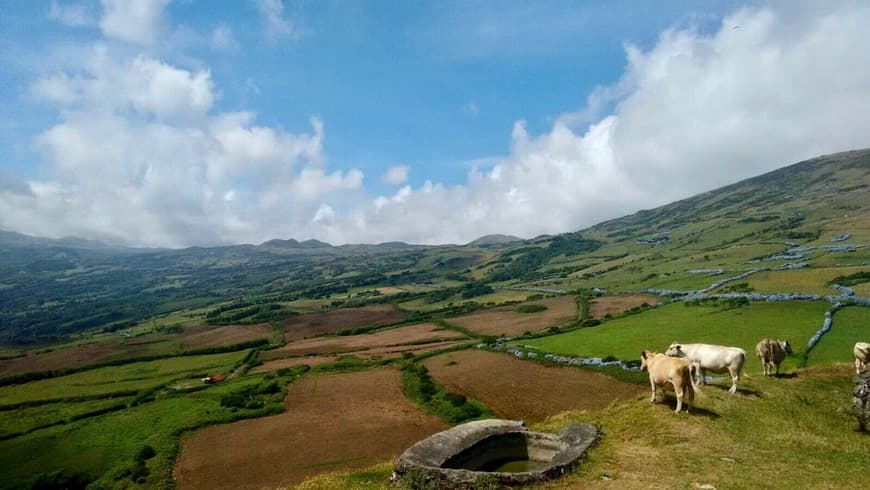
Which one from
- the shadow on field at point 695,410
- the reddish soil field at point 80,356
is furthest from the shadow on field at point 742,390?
the reddish soil field at point 80,356

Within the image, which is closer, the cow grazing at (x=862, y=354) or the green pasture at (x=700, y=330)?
the cow grazing at (x=862, y=354)

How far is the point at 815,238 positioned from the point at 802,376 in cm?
14416

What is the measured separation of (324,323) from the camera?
400 feet

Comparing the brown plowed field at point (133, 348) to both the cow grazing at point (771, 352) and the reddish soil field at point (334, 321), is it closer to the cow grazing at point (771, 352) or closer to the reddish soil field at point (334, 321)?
the reddish soil field at point (334, 321)

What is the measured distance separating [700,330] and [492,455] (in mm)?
43764

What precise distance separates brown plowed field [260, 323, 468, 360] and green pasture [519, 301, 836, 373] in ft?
78.1

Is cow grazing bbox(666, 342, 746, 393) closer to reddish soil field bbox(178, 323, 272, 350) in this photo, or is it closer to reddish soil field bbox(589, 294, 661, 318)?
reddish soil field bbox(589, 294, 661, 318)

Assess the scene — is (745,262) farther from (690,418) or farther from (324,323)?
(690,418)

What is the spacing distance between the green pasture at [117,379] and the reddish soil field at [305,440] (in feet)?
109

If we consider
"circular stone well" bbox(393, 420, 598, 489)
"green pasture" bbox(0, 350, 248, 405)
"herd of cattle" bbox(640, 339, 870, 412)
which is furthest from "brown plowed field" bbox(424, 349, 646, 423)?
"green pasture" bbox(0, 350, 248, 405)

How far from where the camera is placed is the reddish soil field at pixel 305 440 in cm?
3150

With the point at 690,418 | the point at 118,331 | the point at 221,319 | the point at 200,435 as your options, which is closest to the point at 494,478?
the point at 690,418

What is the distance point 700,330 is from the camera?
50344mm

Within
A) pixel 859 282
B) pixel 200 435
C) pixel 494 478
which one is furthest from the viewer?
pixel 859 282
